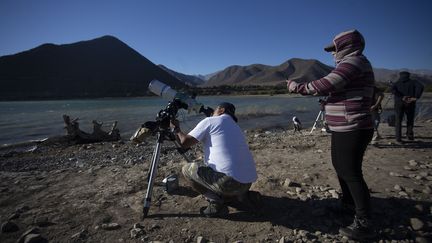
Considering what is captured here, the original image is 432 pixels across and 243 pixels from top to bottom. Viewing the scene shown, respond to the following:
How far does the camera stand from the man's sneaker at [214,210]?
3738 mm

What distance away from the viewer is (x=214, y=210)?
3732mm

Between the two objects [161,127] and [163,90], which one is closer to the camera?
[161,127]

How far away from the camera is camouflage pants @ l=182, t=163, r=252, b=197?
135 inches

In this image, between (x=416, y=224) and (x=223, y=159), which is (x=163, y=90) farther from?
(x=416, y=224)

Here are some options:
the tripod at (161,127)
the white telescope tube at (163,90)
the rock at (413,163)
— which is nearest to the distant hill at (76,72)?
the rock at (413,163)

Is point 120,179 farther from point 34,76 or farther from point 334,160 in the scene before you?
point 34,76

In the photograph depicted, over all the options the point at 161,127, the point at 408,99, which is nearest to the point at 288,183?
the point at 161,127

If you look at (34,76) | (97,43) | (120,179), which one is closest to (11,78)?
(34,76)

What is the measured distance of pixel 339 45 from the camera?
123 inches

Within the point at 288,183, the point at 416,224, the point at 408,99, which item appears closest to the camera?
the point at 416,224

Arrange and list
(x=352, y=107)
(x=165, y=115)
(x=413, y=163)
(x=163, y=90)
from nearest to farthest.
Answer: (x=352, y=107) < (x=165, y=115) < (x=163, y=90) < (x=413, y=163)

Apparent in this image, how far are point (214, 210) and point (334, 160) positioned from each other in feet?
5.41

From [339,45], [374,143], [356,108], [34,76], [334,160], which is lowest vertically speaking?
[374,143]

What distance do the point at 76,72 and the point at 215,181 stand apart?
505 ft
